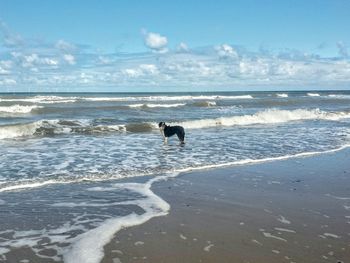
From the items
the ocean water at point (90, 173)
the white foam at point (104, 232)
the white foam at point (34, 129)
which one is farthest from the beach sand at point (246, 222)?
the white foam at point (34, 129)

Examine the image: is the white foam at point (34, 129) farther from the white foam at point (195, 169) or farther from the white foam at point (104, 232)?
the white foam at point (104, 232)

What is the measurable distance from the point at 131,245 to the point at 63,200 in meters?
2.63

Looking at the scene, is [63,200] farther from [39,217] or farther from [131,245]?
[131,245]

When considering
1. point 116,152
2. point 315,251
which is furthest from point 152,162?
A: point 315,251

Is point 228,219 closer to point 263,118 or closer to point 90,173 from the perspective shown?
point 90,173

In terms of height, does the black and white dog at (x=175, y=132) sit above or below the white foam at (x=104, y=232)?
above

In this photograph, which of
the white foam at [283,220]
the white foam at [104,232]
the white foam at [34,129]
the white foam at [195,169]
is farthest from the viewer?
the white foam at [34,129]

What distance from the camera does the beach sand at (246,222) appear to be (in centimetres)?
531

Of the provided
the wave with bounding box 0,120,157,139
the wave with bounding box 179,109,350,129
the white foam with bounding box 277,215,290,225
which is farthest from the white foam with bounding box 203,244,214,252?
the wave with bounding box 179,109,350,129

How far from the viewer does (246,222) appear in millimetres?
6617

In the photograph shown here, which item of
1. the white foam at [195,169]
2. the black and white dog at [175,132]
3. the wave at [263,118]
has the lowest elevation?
→ the wave at [263,118]

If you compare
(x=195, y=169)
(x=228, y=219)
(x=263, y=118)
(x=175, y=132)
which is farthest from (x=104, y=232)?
(x=263, y=118)

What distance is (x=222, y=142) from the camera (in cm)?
1659

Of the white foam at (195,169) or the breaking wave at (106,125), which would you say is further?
the breaking wave at (106,125)
